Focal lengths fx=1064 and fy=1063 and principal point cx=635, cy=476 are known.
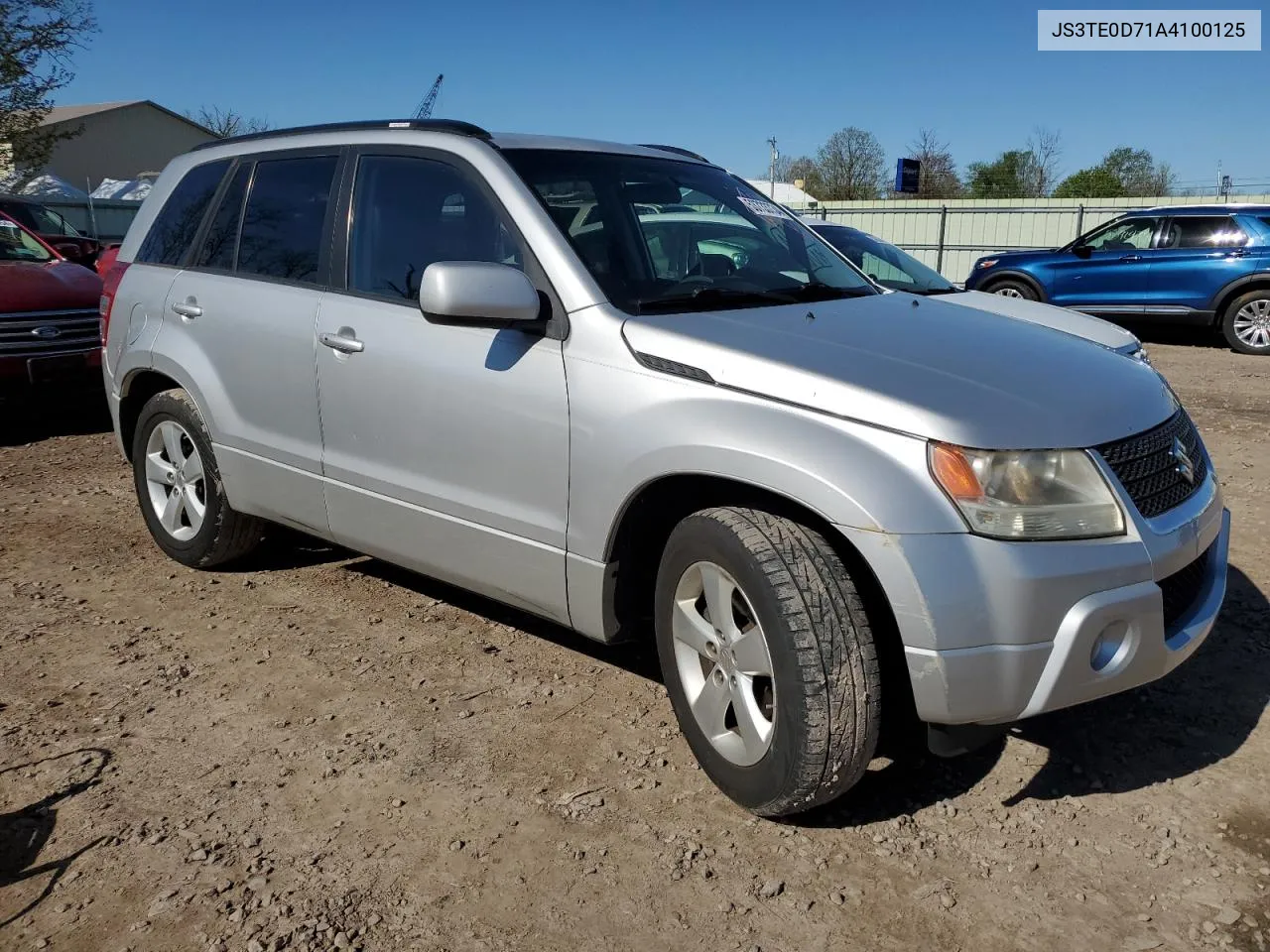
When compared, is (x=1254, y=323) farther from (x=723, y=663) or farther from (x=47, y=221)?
(x=47, y=221)

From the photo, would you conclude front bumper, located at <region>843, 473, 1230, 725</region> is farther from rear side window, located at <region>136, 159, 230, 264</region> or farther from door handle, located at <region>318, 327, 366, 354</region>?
rear side window, located at <region>136, 159, 230, 264</region>

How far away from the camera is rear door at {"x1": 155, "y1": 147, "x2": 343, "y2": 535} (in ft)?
13.0

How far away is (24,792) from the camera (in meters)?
3.03

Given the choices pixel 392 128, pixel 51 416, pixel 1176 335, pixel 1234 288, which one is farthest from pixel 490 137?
pixel 1176 335

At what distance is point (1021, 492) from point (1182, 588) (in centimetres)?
74

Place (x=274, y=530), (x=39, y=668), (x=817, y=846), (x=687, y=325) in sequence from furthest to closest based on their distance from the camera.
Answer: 1. (x=274, y=530)
2. (x=39, y=668)
3. (x=687, y=325)
4. (x=817, y=846)

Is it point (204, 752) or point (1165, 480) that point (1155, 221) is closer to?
point (1165, 480)

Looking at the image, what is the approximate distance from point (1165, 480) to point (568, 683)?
6.66 feet

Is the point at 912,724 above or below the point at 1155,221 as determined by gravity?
below

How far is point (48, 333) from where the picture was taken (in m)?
7.75

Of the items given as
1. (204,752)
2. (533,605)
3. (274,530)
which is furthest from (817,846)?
(274,530)

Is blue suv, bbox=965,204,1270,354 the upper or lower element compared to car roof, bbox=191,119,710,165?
lower

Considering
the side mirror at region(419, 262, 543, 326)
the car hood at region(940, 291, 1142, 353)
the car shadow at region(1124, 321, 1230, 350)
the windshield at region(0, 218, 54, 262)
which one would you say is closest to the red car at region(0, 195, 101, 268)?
the windshield at region(0, 218, 54, 262)

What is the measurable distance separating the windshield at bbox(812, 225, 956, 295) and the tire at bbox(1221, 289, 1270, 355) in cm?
638
